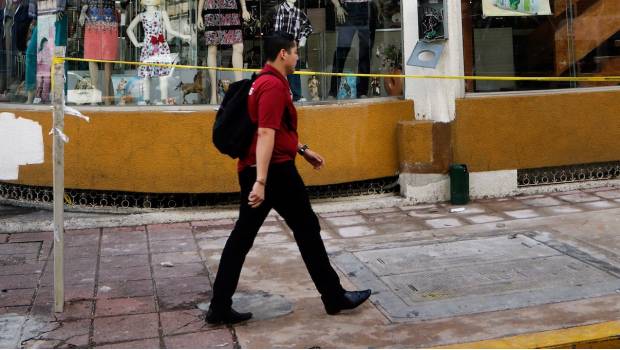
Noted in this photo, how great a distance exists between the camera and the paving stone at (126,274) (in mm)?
5750

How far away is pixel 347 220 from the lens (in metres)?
7.62

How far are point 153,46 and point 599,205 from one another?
5.13 meters

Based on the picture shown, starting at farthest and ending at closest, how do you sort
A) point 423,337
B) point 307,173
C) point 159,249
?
point 307,173 → point 159,249 → point 423,337

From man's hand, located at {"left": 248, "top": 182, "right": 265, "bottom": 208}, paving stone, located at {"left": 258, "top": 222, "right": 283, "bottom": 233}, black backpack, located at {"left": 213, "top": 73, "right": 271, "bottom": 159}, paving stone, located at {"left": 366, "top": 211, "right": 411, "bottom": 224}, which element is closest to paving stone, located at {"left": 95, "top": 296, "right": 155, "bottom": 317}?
man's hand, located at {"left": 248, "top": 182, "right": 265, "bottom": 208}

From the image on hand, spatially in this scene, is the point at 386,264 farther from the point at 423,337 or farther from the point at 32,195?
the point at 32,195

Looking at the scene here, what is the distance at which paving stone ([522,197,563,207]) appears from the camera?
26.2 feet

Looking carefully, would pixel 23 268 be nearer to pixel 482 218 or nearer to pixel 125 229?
pixel 125 229

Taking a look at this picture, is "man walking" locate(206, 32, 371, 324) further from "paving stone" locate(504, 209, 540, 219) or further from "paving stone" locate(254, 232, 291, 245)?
"paving stone" locate(504, 209, 540, 219)

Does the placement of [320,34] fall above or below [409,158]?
above

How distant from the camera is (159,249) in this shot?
6.62 m

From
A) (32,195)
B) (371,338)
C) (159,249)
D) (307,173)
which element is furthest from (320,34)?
(371,338)

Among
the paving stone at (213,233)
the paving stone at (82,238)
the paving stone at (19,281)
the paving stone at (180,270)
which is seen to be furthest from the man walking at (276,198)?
the paving stone at (82,238)

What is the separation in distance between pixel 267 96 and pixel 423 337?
1.74 m

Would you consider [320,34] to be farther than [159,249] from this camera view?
Yes
